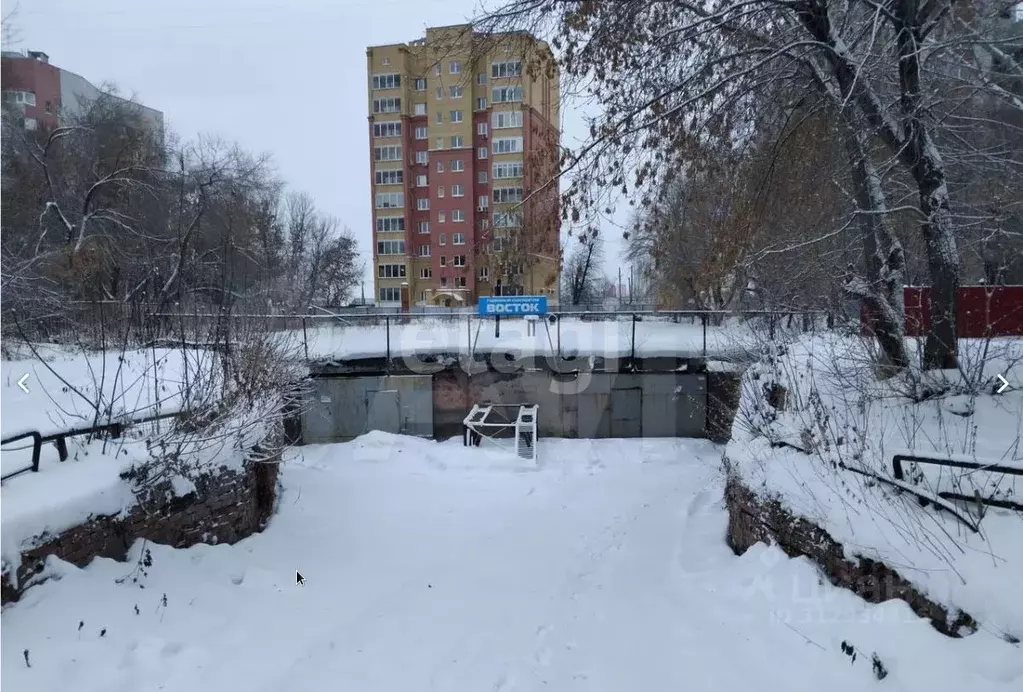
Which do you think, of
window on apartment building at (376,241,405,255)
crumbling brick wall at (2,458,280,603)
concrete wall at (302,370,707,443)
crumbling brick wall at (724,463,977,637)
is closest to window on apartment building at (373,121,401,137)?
window on apartment building at (376,241,405,255)

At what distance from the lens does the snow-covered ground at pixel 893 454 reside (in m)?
3.65

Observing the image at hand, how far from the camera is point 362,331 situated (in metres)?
16.6

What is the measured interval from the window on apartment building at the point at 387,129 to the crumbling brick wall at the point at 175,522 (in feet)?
152

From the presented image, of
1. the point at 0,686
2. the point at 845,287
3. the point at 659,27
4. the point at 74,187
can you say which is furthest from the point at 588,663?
the point at 74,187

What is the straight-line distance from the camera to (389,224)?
173ft

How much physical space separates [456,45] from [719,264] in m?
3.51

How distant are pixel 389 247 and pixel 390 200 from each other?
3890mm

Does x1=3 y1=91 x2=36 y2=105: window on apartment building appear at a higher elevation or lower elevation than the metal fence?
higher

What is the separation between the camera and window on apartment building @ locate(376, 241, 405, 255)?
173ft

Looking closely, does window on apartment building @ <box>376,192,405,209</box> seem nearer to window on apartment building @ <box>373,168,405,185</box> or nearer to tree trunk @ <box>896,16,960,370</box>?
window on apartment building @ <box>373,168,405,185</box>

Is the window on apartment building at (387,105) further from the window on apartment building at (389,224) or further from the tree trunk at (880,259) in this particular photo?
the tree trunk at (880,259)

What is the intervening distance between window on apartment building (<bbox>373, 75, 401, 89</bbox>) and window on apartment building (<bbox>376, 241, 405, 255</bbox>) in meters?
12.1

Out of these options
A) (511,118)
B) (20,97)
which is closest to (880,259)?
(511,118)

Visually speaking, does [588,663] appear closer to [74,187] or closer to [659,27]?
[659,27]
